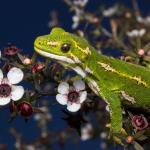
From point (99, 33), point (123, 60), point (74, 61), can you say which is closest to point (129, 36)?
point (99, 33)

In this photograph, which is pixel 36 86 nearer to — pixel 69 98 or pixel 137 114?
pixel 69 98

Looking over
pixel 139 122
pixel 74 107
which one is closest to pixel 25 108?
pixel 74 107

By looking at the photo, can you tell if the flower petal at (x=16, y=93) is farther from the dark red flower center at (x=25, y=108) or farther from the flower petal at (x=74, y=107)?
the flower petal at (x=74, y=107)

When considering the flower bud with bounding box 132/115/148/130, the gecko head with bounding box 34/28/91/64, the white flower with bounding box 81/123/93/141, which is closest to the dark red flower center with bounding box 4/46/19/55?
the gecko head with bounding box 34/28/91/64

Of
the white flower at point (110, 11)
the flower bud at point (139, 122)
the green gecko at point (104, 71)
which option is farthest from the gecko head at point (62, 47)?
the white flower at point (110, 11)

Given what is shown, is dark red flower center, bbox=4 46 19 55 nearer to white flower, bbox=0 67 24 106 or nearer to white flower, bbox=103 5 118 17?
white flower, bbox=0 67 24 106

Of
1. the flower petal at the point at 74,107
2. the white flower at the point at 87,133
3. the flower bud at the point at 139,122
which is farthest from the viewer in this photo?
the white flower at the point at 87,133
